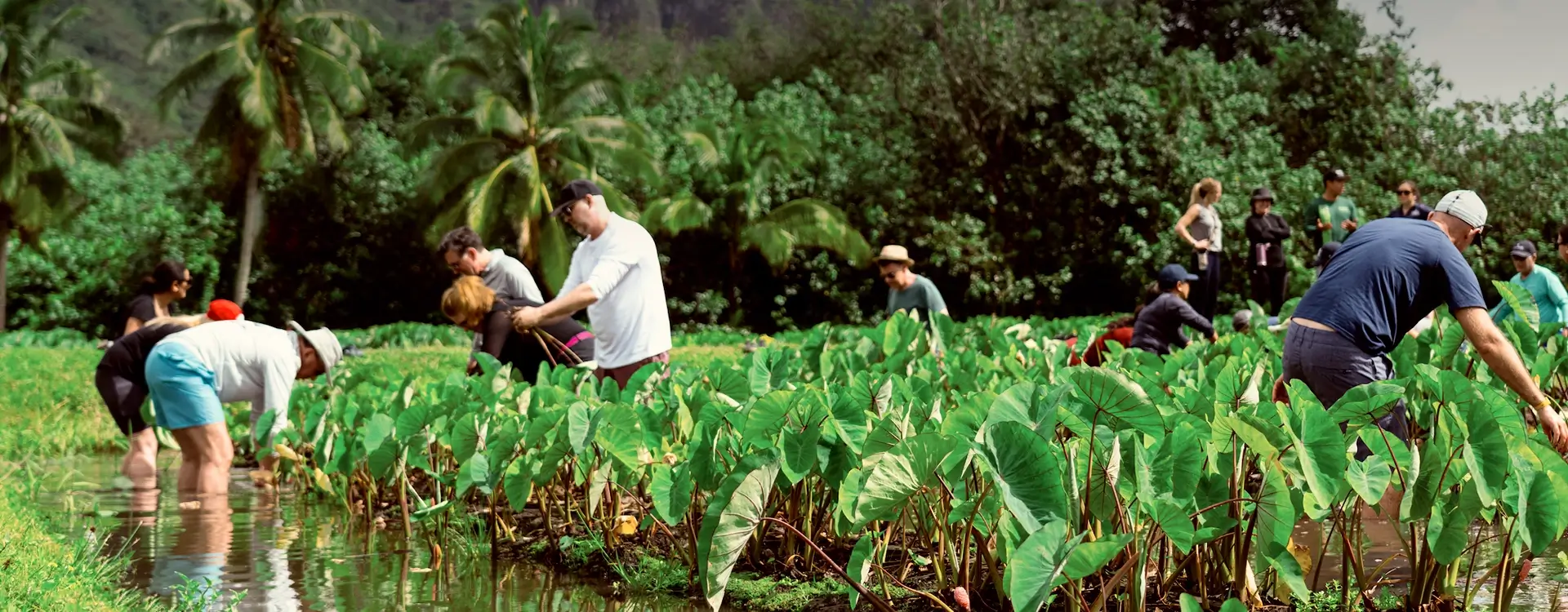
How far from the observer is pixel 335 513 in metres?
6.50

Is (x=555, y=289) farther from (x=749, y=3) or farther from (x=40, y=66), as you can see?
(x=749, y=3)

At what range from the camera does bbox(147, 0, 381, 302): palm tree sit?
3080 centimetres

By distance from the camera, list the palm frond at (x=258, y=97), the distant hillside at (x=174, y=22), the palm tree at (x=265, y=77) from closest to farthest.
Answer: the palm frond at (x=258, y=97), the palm tree at (x=265, y=77), the distant hillside at (x=174, y=22)

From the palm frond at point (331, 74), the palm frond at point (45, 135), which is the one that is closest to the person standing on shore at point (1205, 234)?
the palm frond at point (331, 74)

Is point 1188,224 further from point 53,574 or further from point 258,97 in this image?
point 258,97

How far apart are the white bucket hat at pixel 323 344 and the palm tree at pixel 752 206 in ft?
72.8

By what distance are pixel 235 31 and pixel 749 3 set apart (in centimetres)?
8707

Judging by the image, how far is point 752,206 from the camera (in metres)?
29.7

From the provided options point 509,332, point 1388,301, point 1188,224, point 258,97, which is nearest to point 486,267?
point 509,332

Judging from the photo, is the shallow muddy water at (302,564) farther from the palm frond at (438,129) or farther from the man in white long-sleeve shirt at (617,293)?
the palm frond at (438,129)

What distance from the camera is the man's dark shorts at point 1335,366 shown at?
14.8 feet

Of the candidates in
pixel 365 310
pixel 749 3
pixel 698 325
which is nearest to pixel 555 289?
pixel 698 325

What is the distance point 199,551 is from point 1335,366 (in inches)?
168

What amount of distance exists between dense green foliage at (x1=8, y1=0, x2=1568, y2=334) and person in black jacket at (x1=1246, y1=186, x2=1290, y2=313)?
323 inches
